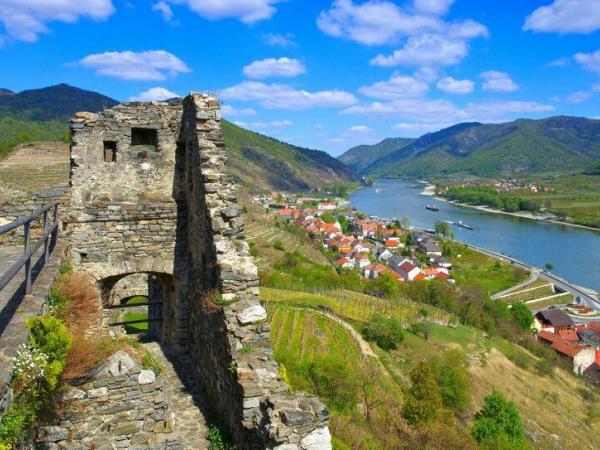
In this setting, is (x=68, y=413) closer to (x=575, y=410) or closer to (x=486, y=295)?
(x=575, y=410)

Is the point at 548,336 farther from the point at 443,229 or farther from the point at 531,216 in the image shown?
the point at 531,216

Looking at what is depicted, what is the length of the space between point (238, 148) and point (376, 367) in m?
170

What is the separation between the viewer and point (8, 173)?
10695 mm

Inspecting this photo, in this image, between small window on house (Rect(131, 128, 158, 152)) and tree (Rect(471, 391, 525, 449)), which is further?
tree (Rect(471, 391, 525, 449))

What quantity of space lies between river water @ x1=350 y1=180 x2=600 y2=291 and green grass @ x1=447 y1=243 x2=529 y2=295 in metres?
7.23

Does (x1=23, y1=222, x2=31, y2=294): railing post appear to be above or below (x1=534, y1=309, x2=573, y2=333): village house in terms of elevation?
above

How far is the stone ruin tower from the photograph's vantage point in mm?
6869

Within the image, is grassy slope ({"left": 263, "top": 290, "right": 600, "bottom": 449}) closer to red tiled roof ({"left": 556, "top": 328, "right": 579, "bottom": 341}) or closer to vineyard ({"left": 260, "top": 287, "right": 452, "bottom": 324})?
vineyard ({"left": 260, "top": 287, "right": 452, "bottom": 324})

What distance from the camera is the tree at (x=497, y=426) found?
2803cm

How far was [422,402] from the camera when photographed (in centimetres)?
2427

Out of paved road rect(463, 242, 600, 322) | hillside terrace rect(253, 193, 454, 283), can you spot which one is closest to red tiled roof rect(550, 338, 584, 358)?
paved road rect(463, 242, 600, 322)

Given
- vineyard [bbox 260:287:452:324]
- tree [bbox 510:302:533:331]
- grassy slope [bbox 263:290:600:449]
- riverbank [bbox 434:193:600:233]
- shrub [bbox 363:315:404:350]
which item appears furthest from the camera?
riverbank [bbox 434:193:600:233]

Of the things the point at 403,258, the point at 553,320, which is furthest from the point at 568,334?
the point at 403,258

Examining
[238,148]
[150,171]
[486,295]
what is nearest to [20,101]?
[238,148]
